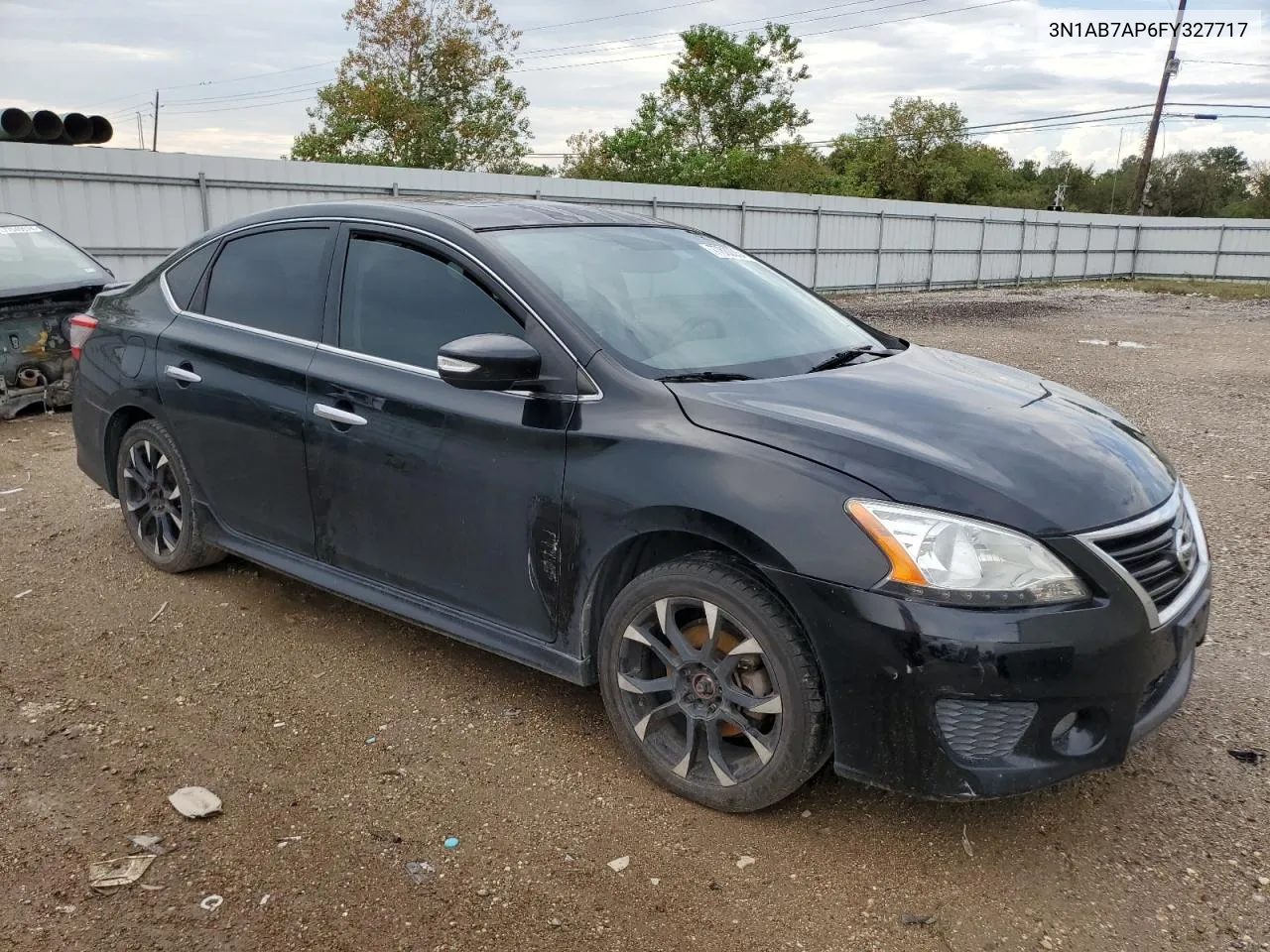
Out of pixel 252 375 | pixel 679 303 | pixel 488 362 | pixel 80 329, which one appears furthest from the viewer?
pixel 80 329

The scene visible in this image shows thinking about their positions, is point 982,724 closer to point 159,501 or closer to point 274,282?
point 274,282

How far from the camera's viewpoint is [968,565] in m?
2.44

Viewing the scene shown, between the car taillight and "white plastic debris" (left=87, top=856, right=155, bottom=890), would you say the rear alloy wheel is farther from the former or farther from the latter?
the car taillight

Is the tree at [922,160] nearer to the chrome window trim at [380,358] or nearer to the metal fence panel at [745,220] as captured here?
the metal fence panel at [745,220]

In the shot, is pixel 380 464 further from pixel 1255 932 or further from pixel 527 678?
pixel 1255 932

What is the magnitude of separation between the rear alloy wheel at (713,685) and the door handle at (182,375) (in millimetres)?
2234

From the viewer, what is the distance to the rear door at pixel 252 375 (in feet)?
12.4

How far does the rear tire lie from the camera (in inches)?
173

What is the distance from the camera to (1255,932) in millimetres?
2393

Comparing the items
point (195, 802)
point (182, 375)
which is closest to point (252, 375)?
point (182, 375)

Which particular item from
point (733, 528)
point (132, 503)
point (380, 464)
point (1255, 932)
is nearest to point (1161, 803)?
point (1255, 932)

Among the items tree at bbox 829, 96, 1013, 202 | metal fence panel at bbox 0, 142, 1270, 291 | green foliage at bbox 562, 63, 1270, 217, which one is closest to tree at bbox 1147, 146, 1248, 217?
green foliage at bbox 562, 63, 1270, 217

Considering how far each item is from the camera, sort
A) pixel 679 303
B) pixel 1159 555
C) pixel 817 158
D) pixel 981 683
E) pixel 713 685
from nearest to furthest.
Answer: pixel 981 683, pixel 1159 555, pixel 713 685, pixel 679 303, pixel 817 158

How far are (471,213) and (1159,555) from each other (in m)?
2.47
